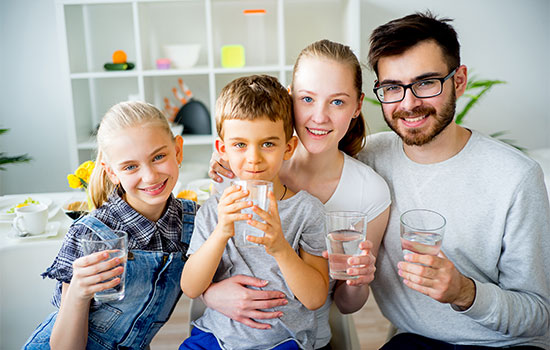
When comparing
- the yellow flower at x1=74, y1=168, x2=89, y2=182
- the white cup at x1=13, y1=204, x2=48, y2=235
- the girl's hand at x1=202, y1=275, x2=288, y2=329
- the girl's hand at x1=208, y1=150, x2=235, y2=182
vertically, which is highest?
the girl's hand at x1=208, y1=150, x2=235, y2=182

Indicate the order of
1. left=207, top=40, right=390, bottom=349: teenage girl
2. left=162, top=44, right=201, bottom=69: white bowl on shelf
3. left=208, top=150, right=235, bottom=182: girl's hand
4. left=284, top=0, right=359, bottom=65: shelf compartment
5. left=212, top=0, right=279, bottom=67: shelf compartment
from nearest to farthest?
left=207, top=40, right=390, bottom=349: teenage girl, left=208, top=150, right=235, bottom=182: girl's hand, left=162, top=44, right=201, bottom=69: white bowl on shelf, left=212, top=0, right=279, bottom=67: shelf compartment, left=284, top=0, right=359, bottom=65: shelf compartment

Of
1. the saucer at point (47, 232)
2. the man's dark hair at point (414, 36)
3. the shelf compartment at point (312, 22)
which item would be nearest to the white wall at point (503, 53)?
the shelf compartment at point (312, 22)

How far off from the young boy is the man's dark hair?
0.40 metres

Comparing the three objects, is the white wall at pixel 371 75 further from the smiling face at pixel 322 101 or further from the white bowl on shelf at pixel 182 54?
the smiling face at pixel 322 101

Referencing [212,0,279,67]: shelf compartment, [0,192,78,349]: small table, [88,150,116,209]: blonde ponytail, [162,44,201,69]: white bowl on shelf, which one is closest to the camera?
[88,150,116,209]: blonde ponytail

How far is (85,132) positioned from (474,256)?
3.52 meters

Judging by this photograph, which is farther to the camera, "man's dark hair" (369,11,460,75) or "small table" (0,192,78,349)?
"small table" (0,192,78,349)

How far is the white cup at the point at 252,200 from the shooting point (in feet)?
4.00

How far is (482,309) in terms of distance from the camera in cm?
145

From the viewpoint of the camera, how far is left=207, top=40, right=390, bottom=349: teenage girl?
56.2 inches

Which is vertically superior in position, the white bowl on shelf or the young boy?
the white bowl on shelf

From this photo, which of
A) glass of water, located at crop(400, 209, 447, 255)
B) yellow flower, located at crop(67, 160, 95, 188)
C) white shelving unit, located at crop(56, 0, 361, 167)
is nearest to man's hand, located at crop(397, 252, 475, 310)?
glass of water, located at crop(400, 209, 447, 255)

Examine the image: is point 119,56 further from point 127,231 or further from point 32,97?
point 127,231

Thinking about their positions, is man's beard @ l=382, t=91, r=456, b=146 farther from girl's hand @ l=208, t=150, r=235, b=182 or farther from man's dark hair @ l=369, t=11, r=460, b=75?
girl's hand @ l=208, t=150, r=235, b=182
